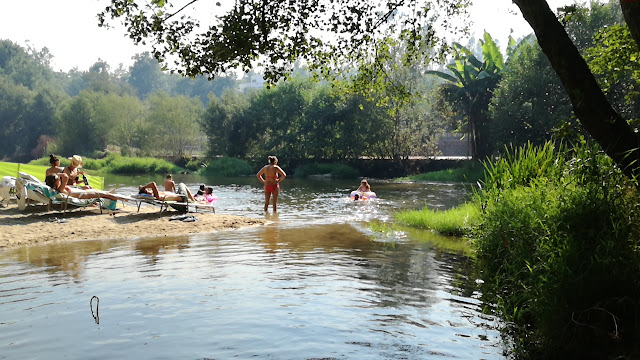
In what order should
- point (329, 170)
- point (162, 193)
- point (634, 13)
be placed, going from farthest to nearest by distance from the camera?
point (329, 170) → point (162, 193) → point (634, 13)

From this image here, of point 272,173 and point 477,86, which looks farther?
point 477,86

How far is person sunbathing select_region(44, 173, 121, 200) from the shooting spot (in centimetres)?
1463

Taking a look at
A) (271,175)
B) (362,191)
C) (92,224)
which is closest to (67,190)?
(92,224)

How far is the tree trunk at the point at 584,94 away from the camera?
20.3 ft

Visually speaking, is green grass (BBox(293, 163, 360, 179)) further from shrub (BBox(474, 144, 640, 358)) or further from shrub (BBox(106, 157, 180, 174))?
shrub (BBox(474, 144, 640, 358))

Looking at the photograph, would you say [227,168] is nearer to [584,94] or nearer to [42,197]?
[42,197]

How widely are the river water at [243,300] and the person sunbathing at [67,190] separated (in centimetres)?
325

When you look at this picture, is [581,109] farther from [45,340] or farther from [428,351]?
[45,340]

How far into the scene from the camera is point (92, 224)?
45.9 feet

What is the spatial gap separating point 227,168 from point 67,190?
125 ft

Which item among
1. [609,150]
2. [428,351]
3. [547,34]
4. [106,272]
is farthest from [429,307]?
[106,272]

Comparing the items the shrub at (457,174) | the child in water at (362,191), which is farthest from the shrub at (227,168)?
the child in water at (362,191)

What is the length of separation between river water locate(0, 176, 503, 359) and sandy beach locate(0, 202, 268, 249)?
0.73 m

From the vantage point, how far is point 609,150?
20.4 ft
